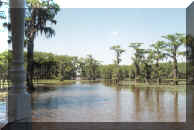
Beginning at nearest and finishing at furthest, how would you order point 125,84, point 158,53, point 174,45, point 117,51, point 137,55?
1. point 174,45
2. point 117,51
3. point 158,53
4. point 137,55
5. point 125,84

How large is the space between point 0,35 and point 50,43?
8.02ft

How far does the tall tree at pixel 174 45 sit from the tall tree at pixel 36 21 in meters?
3.51

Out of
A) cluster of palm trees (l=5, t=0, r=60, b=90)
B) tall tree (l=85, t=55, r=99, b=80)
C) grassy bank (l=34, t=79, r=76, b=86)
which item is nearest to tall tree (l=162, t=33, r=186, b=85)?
tall tree (l=85, t=55, r=99, b=80)

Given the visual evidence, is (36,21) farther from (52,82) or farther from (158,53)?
(158,53)

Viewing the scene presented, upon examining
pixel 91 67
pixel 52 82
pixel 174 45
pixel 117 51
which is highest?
pixel 174 45

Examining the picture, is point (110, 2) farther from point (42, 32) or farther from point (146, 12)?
point (42, 32)

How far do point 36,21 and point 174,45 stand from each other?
4.19 metres

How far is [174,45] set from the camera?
5016mm

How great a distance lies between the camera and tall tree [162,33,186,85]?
4848mm

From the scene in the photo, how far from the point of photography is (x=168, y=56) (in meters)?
5.29

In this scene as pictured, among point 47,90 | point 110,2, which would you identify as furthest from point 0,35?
point 47,90

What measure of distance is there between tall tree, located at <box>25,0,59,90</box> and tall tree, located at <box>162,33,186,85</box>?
3510mm

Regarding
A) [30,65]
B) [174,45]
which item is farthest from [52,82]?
[174,45]

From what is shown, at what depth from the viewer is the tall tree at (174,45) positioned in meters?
4.85
